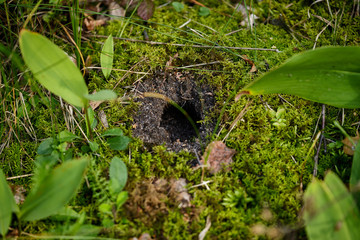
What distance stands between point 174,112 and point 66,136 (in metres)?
0.65

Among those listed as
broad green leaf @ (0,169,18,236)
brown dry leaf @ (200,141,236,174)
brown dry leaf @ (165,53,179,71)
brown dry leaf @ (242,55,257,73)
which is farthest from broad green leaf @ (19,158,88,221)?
brown dry leaf @ (242,55,257,73)

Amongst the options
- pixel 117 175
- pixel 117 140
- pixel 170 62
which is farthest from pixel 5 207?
pixel 170 62

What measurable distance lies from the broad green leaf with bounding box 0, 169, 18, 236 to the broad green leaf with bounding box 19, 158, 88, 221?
113 mm

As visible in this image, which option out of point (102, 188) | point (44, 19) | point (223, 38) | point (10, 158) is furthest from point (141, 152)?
point (44, 19)

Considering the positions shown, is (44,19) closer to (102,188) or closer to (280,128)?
(102,188)

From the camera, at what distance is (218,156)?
1560 mm

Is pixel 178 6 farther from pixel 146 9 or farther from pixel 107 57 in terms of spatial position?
pixel 107 57

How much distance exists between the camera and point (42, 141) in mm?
1626

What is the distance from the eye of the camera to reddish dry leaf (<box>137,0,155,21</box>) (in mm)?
2092

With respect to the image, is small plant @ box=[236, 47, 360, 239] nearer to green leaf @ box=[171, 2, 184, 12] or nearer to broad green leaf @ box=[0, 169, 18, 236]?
green leaf @ box=[171, 2, 184, 12]

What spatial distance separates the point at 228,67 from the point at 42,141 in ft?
3.86

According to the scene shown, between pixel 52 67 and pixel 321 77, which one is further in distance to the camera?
pixel 321 77

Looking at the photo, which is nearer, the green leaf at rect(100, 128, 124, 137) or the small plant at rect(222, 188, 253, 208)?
the small plant at rect(222, 188, 253, 208)

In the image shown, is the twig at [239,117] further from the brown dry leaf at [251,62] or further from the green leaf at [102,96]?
the green leaf at [102,96]
